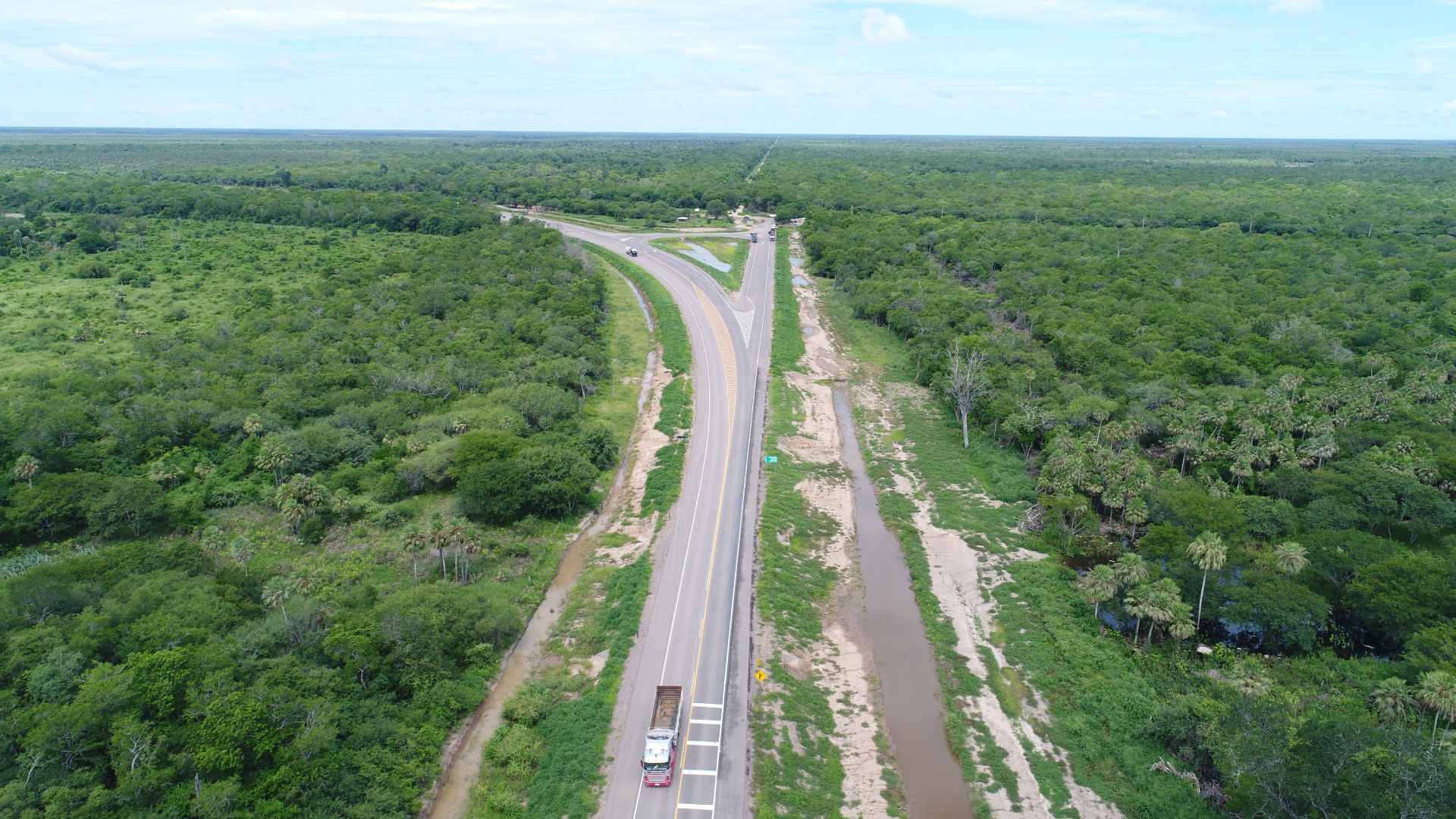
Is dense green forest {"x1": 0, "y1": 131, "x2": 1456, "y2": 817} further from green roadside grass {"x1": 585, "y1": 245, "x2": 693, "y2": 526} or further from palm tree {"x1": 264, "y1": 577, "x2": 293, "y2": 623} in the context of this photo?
green roadside grass {"x1": 585, "y1": 245, "x2": 693, "y2": 526}

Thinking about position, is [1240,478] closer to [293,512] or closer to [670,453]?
[670,453]

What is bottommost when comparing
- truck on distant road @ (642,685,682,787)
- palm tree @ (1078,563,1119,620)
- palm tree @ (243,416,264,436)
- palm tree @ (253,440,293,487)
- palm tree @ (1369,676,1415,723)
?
truck on distant road @ (642,685,682,787)

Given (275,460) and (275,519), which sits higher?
(275,460)

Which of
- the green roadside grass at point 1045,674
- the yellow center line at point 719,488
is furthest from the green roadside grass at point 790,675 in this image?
the green roadside grass at point 1045,674

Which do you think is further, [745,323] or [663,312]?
[663,312]

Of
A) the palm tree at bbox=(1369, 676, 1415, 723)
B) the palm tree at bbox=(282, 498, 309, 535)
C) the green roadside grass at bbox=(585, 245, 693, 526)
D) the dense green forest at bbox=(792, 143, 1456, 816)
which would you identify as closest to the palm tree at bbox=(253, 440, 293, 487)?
the palm tree at bbox=(282, 498, 309, 535)

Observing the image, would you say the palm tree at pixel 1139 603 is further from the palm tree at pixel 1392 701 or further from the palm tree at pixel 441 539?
the palm tree at pixel 441 539

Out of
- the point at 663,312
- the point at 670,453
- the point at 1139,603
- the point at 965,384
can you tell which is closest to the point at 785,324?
the point at 663,312
